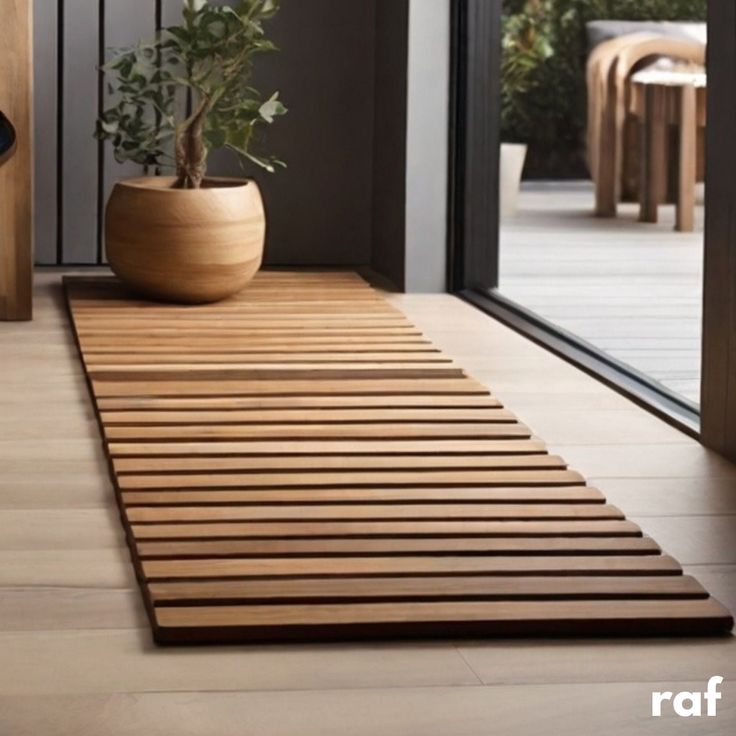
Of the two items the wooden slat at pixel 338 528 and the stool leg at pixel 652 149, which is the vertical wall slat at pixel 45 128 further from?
the wooden slat at pixel 338 528

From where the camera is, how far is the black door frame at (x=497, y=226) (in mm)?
2285

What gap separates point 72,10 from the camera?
3.94 meters

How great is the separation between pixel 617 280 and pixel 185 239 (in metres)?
1.21

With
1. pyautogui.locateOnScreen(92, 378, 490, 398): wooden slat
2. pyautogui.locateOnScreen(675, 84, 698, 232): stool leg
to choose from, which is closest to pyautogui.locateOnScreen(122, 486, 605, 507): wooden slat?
pyautogui.locateOnScreen(92, 378, 490, 398): wooden slat

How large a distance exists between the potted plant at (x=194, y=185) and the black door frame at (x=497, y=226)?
0.49 meters

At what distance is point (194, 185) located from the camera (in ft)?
11.4

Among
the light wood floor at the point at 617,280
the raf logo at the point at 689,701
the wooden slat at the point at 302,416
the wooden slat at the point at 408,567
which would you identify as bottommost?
the raf logo at the point at 689,701

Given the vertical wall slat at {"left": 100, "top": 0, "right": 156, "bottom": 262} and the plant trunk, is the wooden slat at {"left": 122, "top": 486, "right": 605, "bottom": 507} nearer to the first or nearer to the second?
the plant trunk

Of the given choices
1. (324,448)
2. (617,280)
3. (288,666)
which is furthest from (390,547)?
(617,280)

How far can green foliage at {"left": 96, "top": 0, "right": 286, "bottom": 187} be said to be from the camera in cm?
339

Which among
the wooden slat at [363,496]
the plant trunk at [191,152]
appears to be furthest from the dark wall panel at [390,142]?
the wooden slat at [363,496]

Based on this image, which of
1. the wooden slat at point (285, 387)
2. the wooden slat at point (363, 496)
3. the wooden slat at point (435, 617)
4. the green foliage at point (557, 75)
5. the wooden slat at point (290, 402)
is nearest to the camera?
the wooden slat at point (435, 617)

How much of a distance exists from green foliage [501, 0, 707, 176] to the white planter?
0.64 meters

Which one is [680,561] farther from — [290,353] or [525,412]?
[290,353]
